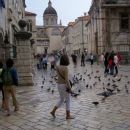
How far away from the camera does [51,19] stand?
→ 127m

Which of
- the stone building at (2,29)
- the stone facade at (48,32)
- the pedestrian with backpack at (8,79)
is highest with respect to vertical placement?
the stone facade at (48,32)

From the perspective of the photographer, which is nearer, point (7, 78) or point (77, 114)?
point (77, 114)

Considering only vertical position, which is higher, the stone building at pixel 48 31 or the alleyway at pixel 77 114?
the stone building at pixel 48 31

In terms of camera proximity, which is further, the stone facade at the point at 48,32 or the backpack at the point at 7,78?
the stone facade at the point at 48,32

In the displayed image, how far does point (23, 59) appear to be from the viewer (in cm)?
1920

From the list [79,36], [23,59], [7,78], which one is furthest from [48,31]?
[7,78]

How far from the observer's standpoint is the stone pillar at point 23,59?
18.9 m

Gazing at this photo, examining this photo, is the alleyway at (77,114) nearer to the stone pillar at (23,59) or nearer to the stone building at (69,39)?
the stone pillar at (23,59)

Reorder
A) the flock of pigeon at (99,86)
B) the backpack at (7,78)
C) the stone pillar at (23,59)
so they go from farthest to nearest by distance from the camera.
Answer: the stone pillar at (23,59), the flock of pigeon at (99,86), the backpack at (7,78)

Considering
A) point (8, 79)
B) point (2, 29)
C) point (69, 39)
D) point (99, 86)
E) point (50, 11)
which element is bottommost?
point (99, 86)

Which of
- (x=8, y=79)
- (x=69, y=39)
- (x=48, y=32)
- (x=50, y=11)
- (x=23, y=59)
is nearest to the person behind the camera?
(x=8, y=79)

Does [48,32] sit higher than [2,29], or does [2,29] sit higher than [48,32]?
[48,32]

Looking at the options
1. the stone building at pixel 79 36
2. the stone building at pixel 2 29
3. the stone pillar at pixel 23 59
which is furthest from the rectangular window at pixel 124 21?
the stone building at pixel 79 36

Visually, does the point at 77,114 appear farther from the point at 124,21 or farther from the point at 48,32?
the point at 48,32
